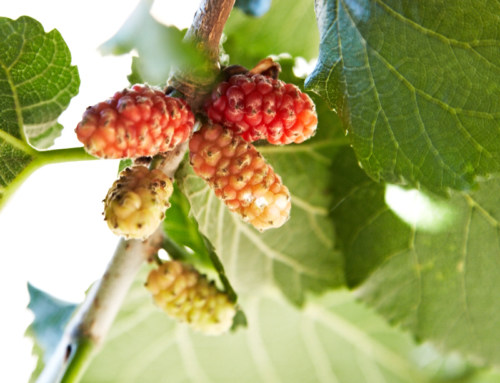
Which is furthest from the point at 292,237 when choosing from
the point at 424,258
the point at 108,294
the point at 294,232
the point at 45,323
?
the point at 45,323

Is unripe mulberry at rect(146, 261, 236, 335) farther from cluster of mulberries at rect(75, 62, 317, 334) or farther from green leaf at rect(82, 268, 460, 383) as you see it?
green leaf at rect(82, 268, 460, 383)

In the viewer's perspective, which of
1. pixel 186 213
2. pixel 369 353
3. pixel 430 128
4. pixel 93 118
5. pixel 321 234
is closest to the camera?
pixel 93 118

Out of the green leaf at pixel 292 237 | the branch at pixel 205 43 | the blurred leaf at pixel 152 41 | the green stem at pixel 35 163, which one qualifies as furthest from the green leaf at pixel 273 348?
the blurred leaf at pixel 152 41

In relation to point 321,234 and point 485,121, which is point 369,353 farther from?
point 485,121

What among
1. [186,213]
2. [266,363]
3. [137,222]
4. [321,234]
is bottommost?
[266,363]

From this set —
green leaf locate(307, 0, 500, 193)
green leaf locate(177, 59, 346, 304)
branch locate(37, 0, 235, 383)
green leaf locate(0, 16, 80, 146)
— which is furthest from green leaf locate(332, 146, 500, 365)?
green leaf locate(0, 16, 80, 146)

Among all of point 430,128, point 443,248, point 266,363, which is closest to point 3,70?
point 430,128

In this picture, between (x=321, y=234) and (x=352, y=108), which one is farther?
(x=321, y=234)

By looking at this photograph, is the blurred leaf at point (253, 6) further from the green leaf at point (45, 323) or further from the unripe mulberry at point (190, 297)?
the green leaf at point (45, 323)
